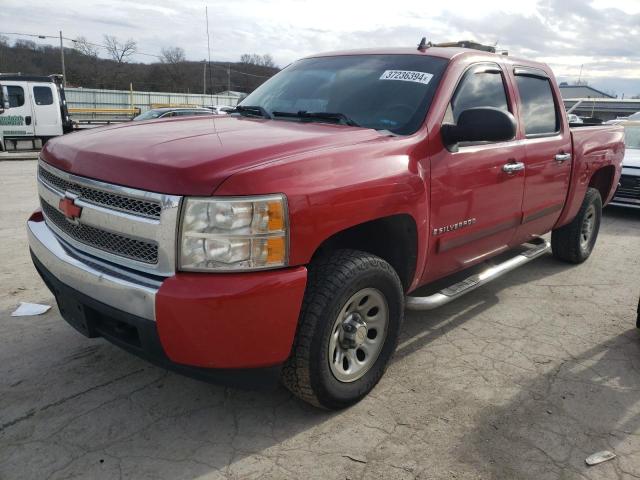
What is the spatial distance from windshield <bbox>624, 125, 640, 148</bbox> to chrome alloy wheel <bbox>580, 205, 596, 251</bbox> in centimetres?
487

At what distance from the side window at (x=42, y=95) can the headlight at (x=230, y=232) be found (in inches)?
664

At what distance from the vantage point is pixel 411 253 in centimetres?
304

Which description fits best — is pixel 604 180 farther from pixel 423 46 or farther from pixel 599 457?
pixel 599 457

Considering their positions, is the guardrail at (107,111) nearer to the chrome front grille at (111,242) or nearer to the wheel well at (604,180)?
the wheel well at (604,180)

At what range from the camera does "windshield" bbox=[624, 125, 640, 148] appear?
9530 millimetres

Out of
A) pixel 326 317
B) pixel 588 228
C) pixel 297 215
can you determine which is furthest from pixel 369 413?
pixel 588 228

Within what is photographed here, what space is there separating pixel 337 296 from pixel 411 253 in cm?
73

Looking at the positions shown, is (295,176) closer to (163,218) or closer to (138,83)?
(163,218)

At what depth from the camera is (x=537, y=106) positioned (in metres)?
4.27

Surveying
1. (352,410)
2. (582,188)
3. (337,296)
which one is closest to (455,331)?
(352,410)

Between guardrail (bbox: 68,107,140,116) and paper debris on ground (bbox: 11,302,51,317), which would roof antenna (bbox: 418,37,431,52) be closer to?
paper debris on ground (bbox: 11,302,51,317)

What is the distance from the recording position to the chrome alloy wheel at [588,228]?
5465 mm

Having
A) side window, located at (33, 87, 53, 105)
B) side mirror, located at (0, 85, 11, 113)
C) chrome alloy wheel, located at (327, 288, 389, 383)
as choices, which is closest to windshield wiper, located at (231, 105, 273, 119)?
chrome alloy wheel, located at (327, 288, 389, 383)

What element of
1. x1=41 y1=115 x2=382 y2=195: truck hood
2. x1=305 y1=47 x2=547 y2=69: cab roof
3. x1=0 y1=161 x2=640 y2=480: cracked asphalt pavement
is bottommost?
x1=0 y1=161 x2=640 y2=480: cracked asphalt pavement
